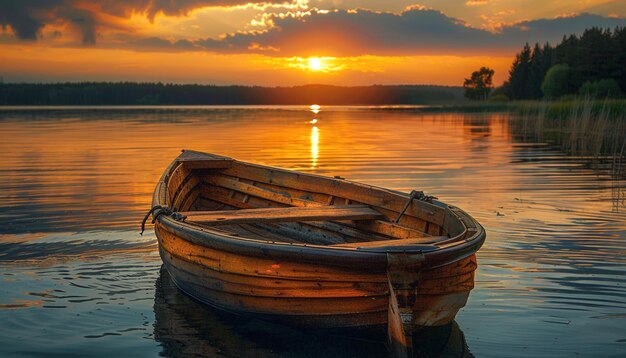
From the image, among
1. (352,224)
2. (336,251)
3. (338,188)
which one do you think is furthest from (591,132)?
(336,251)

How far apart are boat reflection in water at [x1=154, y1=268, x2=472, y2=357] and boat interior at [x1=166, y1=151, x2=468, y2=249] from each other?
32.9 inches

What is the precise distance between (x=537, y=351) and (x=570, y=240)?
428cm

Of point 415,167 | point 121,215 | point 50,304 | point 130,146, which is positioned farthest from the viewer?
point 130,146

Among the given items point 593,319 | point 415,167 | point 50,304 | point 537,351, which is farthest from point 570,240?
point 415,167

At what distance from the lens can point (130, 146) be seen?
96.0 feet

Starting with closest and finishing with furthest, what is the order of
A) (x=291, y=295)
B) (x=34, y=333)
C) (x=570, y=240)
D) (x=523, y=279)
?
(x=291, y=295) < (x=34, y=333) < (x=523, y=279) < (x=570, y=240)

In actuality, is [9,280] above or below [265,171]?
below

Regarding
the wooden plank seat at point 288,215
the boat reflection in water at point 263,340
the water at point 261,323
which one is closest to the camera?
the boat reflection in water at point 263,340

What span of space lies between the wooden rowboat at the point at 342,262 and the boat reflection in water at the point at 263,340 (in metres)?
0.20

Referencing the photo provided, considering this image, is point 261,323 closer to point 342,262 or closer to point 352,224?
point 342,262

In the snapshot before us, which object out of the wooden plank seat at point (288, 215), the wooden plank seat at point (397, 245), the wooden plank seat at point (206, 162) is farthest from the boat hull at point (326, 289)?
the wooden plank seat at point (206, 162)

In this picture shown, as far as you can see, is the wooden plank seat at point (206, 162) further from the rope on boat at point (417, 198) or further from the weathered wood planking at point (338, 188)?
the rope on boat at point (417, 198)

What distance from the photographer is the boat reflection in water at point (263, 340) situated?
5770 millimetres

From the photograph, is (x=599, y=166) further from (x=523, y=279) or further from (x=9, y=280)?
(x=9, y=280)
